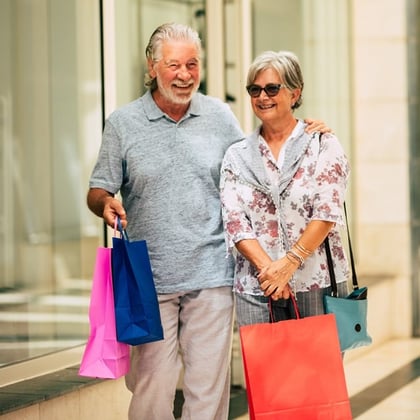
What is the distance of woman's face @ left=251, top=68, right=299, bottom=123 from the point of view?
4688 millimetres

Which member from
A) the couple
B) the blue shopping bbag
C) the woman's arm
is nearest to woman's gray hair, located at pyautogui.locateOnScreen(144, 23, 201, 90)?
the couple

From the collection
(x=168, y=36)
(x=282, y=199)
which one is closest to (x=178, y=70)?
(x=168, y=36)

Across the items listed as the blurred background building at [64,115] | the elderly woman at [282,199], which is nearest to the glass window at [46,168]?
the blurred background building at [64,115]

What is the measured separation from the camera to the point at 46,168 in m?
6.07

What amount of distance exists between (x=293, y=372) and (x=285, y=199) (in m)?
0.66

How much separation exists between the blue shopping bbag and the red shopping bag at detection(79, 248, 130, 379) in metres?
0.04

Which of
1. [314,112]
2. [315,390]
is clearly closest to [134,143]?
[315,390]

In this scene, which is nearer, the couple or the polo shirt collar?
the couple

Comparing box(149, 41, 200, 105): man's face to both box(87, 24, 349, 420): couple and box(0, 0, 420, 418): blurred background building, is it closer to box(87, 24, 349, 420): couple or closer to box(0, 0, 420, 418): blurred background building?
box(87, 24, 349, 420): couple

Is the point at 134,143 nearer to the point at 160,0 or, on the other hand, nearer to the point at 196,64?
the point at 196,64

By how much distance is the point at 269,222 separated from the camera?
4.73m

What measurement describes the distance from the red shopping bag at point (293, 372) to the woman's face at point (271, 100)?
0.79 metres

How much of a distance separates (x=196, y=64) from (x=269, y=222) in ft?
2.27

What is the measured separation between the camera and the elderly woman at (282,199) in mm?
4656
